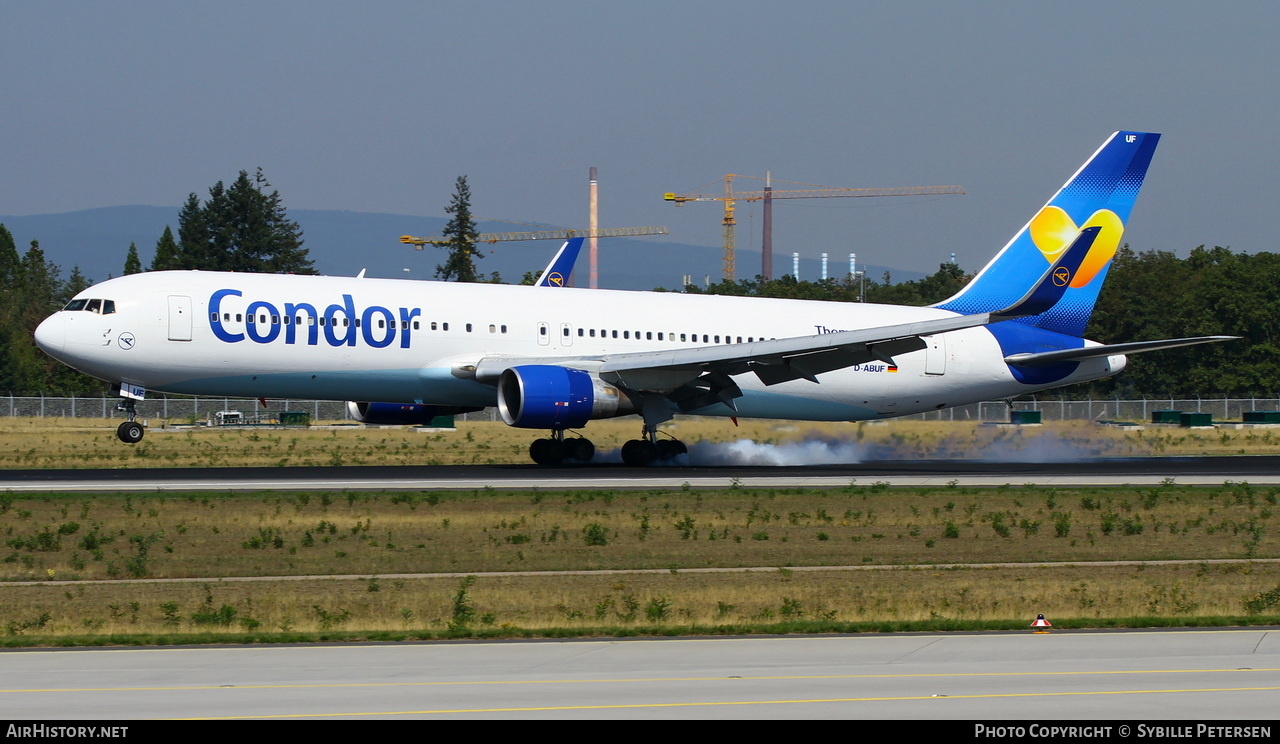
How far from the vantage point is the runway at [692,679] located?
365 inches

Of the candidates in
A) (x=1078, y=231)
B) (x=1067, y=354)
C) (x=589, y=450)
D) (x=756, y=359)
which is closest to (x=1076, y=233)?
(x=1078, y=231)

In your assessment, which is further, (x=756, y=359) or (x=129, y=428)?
(x=756, y=359)

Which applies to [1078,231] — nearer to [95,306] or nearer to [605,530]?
[605,530]

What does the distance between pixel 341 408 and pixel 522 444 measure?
101 ft

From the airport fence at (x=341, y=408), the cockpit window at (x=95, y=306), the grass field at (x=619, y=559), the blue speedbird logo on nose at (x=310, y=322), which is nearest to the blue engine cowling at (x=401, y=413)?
the blue speedbird logo on nose at (x=310, y=322)

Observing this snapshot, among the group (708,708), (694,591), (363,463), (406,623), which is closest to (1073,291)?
(363,463)

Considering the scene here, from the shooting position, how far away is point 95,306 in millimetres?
31312

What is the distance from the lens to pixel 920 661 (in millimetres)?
11211

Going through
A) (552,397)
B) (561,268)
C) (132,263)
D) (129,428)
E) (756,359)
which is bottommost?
(129,428)

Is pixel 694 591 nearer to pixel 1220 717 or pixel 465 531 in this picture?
pixel 465 531

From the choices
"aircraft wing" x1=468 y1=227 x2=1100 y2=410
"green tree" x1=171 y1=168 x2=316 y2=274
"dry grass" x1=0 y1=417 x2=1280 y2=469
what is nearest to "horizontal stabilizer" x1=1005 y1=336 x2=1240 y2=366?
"aircraft wing" x1=468 y1=227 x2=1100 y2=410

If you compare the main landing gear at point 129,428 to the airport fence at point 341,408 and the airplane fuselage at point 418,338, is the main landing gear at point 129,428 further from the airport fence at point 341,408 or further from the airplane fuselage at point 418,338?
the airport fence at point 341,408

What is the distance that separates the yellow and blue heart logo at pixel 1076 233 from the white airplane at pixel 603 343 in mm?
41

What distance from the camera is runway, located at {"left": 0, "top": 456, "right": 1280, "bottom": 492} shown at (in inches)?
1095
